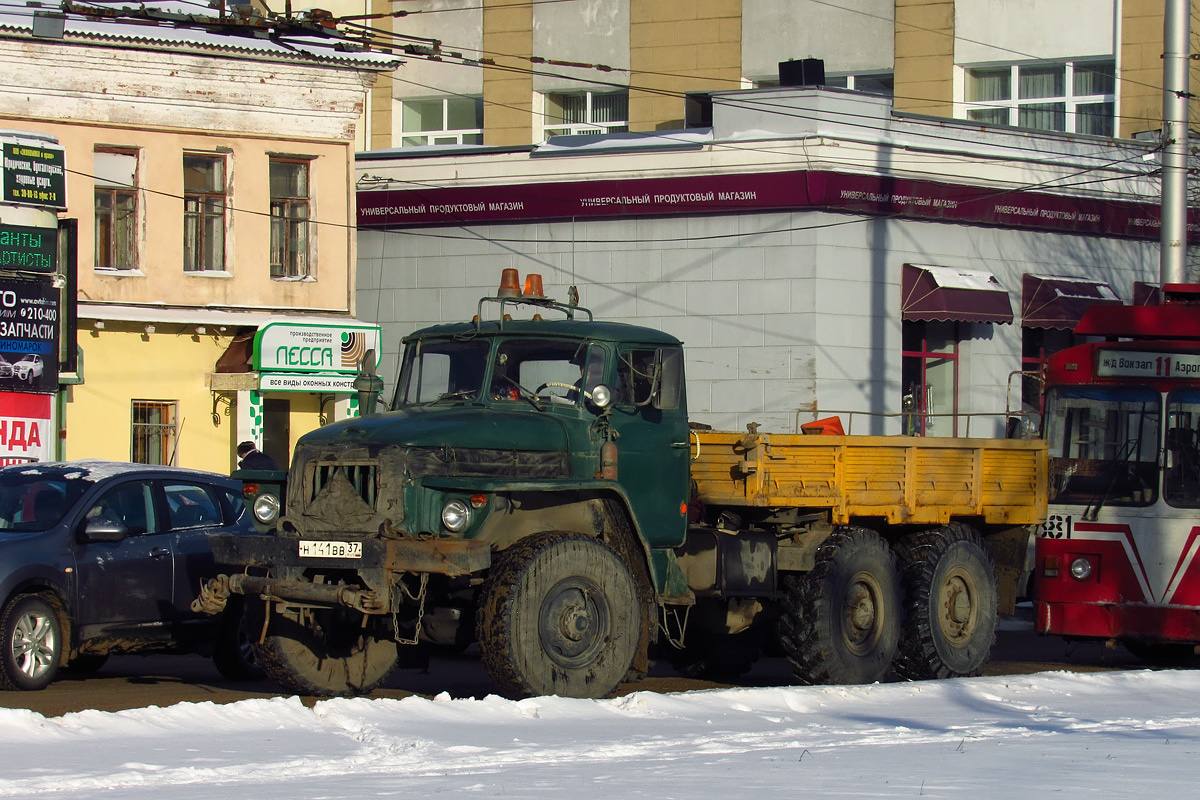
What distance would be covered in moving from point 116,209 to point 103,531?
1282 centimetres

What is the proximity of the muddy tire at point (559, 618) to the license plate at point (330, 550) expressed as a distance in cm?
83

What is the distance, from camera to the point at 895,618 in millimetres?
12836

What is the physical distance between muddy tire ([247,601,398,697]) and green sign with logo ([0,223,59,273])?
1144cm

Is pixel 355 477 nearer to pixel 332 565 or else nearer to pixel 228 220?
pixel 332 565

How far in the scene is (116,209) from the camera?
930 inches

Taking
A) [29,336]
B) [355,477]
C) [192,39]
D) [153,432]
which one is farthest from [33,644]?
[192,39]

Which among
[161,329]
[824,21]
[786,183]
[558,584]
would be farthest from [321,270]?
[558,584]

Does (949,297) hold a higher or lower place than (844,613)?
higher

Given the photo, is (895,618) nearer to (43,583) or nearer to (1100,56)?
(43,583)

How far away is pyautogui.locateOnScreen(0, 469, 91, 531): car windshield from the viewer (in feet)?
39.4

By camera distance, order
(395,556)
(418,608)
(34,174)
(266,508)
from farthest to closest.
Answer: (34,174)
(266,508)
(418,608)
(395,556)

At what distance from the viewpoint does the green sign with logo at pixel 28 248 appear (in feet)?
67.5

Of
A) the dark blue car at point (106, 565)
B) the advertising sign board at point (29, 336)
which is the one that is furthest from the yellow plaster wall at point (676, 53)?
the dark blue car at point (106, 565)

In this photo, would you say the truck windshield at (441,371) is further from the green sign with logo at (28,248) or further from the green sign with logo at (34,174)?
the green sign with logo at (34,174)
